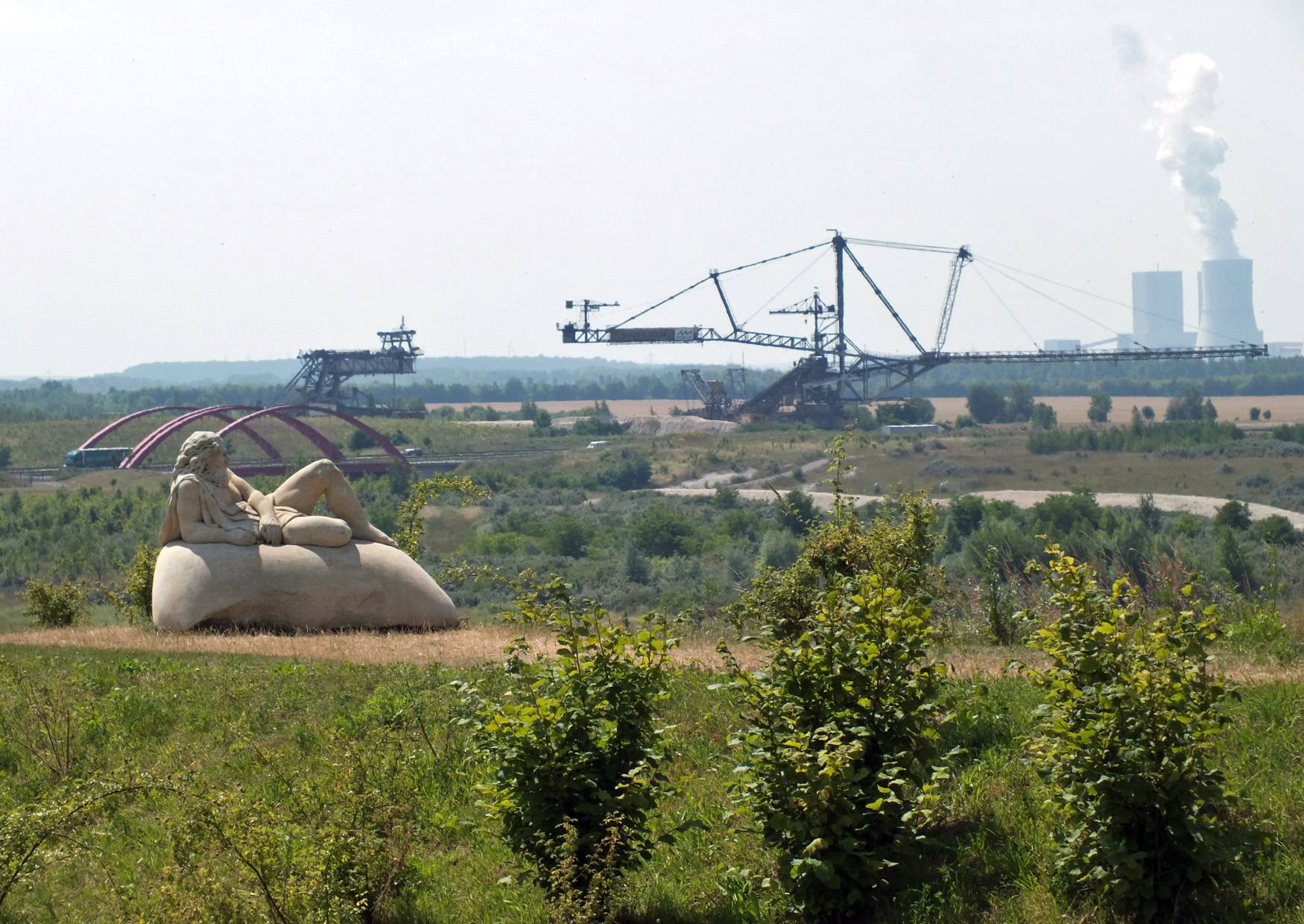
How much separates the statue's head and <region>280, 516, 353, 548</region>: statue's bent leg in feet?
3.50

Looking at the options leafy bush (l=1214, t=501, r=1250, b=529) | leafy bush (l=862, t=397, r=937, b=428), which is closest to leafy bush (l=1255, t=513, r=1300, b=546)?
leafy bush (l=1214, t=501, r=1250, b=529)

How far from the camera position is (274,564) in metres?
16.9

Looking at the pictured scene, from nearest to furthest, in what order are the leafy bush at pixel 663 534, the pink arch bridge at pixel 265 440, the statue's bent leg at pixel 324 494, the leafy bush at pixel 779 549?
the statue's bent leg at pixel 324 494
the leafy bush at pixel 779 549
the leafy bush at pixel 663 534
the pink arch bridge at pixel 265 440

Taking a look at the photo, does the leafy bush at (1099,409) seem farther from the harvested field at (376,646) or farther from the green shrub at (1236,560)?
the harvested field at (376,646)

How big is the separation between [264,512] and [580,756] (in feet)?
36.1

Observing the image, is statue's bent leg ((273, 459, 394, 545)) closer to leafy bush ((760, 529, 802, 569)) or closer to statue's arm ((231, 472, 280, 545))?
statue's arm ((231, 472, 280, 545))

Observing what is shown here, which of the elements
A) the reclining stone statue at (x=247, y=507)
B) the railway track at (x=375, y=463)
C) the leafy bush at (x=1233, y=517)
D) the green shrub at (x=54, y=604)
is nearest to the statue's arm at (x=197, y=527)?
→ the reclining stone statue at (x=247, y=507)

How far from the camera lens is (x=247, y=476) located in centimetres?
6366

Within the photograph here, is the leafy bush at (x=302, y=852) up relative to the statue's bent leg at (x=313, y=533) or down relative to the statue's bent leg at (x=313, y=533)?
down

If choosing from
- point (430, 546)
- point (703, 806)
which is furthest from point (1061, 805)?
point (430, 546)

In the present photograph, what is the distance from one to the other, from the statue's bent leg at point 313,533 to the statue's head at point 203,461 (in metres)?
1.07

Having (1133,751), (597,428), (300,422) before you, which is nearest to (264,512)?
(1133,751)

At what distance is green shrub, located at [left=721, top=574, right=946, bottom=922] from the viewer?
278 inches

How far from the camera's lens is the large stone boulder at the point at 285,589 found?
1669 centimetres
